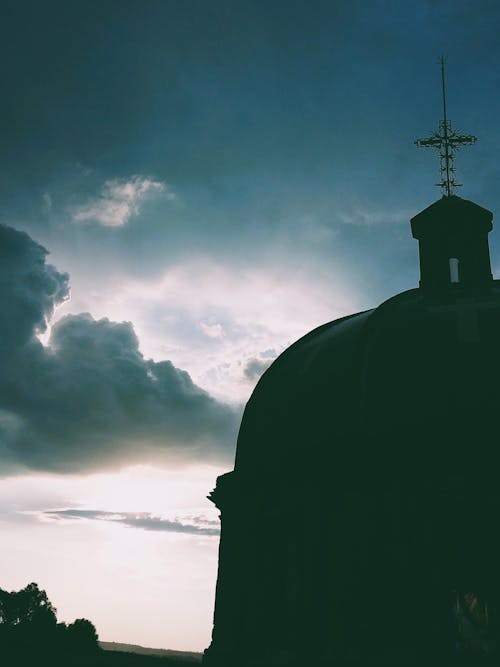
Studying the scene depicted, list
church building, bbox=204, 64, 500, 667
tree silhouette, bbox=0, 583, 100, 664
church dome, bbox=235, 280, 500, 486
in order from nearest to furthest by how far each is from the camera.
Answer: church building, bbox=204, 64, 500, 667
church dome, bbox=235, 280, 500, 486
tree silhouette, bbox=0, 583, 100, 664

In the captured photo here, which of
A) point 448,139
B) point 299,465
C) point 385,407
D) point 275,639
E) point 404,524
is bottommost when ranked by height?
point 275,639

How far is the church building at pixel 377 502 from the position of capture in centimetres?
1305

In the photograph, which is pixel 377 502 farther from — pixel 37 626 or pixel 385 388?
pixel 37 626

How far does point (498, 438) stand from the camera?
13.1 m

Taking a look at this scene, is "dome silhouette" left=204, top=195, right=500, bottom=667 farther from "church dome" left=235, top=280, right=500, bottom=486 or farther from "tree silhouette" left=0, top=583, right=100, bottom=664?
"tree silhouette" left=0, top=583, right=100, bottom=664

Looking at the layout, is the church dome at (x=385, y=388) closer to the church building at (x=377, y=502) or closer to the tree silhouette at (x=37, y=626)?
the church building at (x=377, y=502)

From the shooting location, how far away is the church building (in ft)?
42.8

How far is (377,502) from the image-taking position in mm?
13680

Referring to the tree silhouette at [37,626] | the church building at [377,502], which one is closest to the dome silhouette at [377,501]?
the church building at [377,502]

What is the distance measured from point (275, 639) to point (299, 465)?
3.43m

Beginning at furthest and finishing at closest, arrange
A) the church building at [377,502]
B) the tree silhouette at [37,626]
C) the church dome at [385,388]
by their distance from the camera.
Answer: the tree silhouette at [37,626] < the church dome at [385,388] < the church building at [377,502]

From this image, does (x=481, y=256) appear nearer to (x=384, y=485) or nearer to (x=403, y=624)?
(x=384, y=485)

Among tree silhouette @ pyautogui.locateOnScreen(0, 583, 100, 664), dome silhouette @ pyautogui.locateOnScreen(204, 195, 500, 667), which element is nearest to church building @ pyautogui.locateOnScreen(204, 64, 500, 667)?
dome silhouette @ pyautogui.locateOnScreen(204, 195, 500, 667)

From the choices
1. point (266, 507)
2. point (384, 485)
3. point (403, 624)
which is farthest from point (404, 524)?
point (266, 507)
